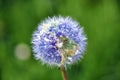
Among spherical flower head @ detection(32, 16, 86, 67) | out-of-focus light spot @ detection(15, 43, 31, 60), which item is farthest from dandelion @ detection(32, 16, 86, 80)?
out-of-focus light spot @ detection(15, 43, 31, 60)

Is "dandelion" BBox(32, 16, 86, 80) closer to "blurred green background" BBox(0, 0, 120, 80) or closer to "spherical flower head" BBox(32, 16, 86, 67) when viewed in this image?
"spherical flower head" BBox(32, 16, 86, 67)

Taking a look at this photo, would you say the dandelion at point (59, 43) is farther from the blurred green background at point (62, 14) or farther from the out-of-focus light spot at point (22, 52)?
the out-of-focus light spot at point (22, 52)

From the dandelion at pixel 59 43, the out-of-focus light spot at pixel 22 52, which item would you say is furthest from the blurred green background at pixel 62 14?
the dandelion at pixel 59 43

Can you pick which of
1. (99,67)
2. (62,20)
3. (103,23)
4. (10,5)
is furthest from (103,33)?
(62,20)

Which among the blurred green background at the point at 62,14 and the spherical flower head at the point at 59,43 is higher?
the blurred green background at the point at 62,14

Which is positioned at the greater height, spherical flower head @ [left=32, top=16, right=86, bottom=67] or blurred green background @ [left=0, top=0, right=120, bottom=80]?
blurred green background @ [left=0, top=0, right=120, bottom=80]

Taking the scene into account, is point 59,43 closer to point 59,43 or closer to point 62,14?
point 59,43
